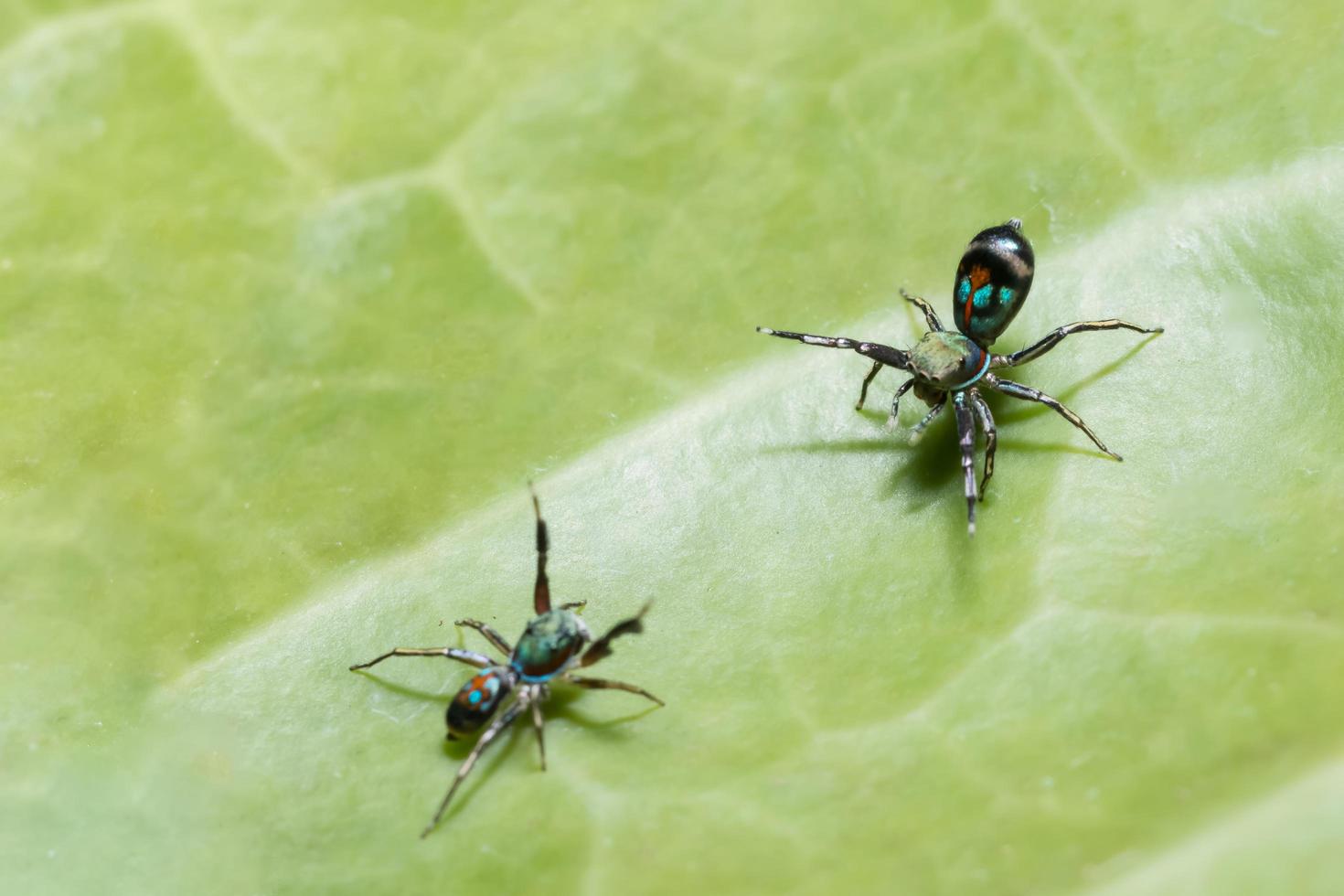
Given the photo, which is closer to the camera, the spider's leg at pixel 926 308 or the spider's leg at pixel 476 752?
the spider's leg at pixel 476 752

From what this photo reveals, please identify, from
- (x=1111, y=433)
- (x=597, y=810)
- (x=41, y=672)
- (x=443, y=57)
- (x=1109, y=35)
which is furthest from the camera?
(x=443, y=57)

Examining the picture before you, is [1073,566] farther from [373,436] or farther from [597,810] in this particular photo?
[373,436]

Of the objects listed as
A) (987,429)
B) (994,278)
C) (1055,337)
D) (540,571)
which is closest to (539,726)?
(540,571)

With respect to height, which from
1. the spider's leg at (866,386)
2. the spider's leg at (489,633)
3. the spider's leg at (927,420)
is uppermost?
the spider's leg at (866,386)

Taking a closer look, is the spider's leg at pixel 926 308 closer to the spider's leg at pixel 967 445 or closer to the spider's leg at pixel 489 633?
the spider's leg at pixel 967 445

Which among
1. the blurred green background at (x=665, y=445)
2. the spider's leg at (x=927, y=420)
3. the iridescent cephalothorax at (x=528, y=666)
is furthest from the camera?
the spider's leg at (x=927, y=420)

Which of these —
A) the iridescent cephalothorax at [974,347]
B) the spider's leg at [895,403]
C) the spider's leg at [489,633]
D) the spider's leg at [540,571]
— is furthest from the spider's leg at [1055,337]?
the spider's leg at [489,633]

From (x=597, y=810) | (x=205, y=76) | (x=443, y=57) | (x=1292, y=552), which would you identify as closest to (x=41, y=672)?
(x=597, y=810)

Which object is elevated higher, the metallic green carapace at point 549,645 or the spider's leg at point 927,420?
the spider's leg at point 927,420
